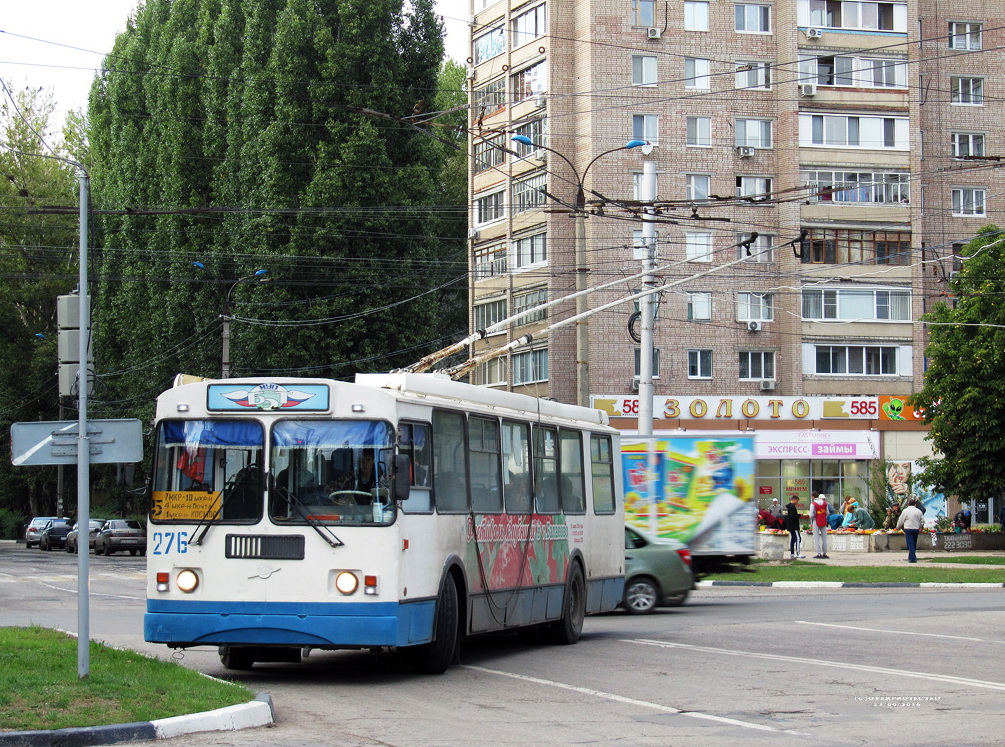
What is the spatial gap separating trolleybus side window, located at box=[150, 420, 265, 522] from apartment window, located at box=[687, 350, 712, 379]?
4387 centimetres

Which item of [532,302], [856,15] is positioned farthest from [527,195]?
[856,15]

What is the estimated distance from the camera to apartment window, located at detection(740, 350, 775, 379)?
2222 inches

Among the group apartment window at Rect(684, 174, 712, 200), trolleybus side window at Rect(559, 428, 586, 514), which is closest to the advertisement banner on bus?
trolleybus side window at Rect(559, 428, 586, 514)

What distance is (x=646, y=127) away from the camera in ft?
181

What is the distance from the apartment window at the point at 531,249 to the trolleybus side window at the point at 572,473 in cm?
3689

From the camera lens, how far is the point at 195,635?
12.6 metres

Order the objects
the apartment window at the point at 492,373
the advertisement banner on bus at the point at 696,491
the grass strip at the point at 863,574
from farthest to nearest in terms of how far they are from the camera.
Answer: the apartment window at the point at 492,373 < the grass strip at the point at 863,574 < the advertisement banner on bus at the point at 696,491

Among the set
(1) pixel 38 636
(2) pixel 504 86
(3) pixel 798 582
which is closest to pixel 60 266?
(2) pixel 504 86

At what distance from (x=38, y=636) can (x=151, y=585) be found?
1.77 m

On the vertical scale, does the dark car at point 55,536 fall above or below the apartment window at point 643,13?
below

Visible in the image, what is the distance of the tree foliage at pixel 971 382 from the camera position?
149 ft

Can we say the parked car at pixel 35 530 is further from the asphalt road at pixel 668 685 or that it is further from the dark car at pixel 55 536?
the asphalt road at pixel 668 685

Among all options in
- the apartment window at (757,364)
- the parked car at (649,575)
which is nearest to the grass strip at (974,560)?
the parked car at (649,575)

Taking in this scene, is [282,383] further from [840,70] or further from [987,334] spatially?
[840,70]
